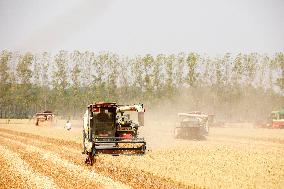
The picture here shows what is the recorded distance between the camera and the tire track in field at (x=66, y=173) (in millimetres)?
13016

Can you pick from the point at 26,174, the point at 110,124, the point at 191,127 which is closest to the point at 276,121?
the point at 191,127

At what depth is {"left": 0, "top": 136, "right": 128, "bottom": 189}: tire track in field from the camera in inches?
512

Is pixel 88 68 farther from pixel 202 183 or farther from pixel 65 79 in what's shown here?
pixel 202 183

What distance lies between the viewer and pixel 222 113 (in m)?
100

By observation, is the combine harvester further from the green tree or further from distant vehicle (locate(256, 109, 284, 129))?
the green tree

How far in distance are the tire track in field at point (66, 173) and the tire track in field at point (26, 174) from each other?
12.0 inches

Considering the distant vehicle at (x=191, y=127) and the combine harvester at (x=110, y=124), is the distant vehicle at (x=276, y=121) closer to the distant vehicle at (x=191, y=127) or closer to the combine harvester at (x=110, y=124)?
the distant vehicle at (x=191, y=127)

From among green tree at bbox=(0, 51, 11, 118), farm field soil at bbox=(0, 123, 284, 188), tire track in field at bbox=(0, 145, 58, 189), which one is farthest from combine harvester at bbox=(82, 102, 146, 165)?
green tree at bbox=(0, 51, 11, 118)

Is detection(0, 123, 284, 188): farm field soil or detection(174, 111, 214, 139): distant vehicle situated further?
detection(174, 111, 214, 139): distant vehicle

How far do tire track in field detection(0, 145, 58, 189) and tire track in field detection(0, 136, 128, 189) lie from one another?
30 cm

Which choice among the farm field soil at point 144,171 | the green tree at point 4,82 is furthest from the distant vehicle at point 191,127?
the green tree at point 4,82

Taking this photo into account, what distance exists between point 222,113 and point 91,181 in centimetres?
8980

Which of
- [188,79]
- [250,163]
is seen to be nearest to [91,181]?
[250,163]

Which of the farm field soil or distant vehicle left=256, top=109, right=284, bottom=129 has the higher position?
the farm field soil
